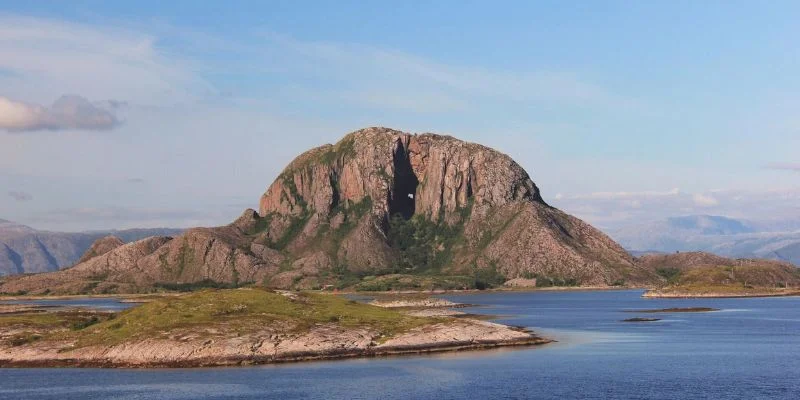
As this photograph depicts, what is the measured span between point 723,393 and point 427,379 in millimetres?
37516

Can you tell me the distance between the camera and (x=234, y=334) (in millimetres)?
159125

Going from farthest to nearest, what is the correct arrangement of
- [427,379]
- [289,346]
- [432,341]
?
[432,341], [289,346], [427,379]

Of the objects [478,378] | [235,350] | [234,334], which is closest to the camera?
[478,378]

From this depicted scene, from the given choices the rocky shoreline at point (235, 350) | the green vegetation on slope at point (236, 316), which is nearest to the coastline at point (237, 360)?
the rocky shoreline at point (235, 350)

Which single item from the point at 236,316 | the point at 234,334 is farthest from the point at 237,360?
the point at 236,316

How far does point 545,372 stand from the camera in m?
138

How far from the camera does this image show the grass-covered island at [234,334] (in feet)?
504

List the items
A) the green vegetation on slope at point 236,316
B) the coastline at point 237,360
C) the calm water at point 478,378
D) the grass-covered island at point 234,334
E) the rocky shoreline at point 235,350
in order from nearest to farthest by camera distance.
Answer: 1. the calm water at point 478,378
2. the coastline at point 237,360
3. the rocky shoreline at point 235,350
4. the grass-covered island at point 234,334
5. the green vegetation on slope at point 236,316

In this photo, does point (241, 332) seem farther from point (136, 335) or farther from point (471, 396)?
point (471, 396)

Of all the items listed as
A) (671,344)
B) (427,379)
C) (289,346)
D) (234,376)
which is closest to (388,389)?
(427,379)

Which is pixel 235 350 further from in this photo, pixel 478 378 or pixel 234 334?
pixel 478 378

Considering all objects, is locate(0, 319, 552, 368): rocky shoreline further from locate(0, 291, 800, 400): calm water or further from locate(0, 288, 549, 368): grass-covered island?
locate(0, 291, 800, 400): calm water

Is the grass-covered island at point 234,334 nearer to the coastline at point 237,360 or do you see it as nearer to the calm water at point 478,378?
the coastline at point 237,360

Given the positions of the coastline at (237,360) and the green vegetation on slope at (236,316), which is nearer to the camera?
the coastline at (237,360)
